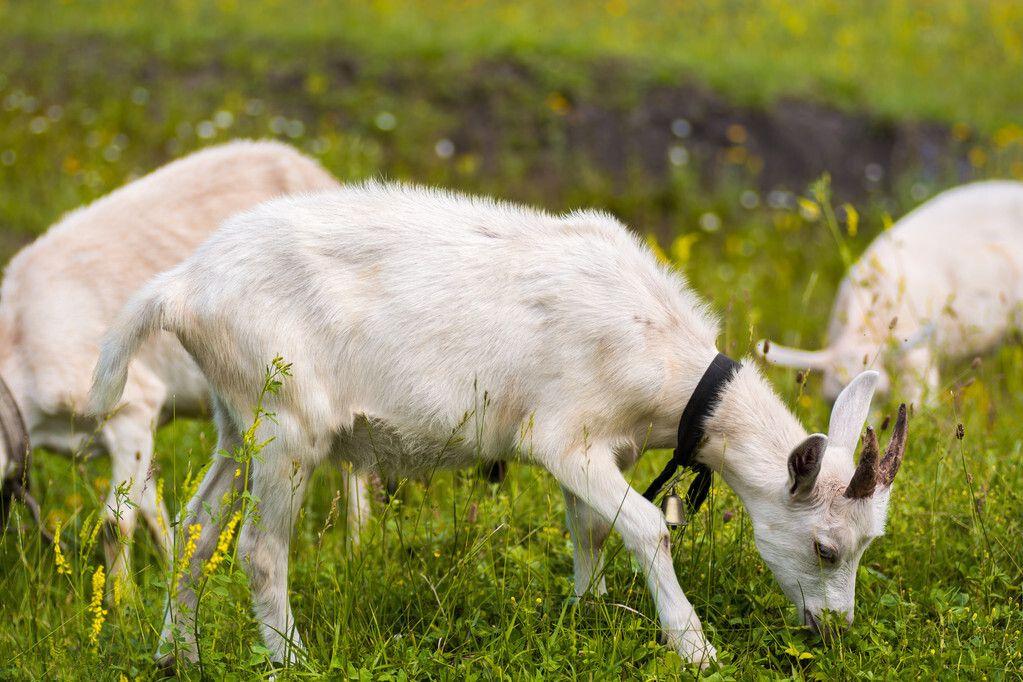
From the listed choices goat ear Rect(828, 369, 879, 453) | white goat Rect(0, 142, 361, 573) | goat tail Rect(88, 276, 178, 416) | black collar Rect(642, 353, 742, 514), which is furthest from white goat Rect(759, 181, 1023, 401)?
goat tail Rect(88, 276, 178, 416)

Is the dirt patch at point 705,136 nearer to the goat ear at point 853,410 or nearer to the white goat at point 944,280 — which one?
the white goat at point 944,280

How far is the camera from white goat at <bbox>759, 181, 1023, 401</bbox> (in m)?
6.00

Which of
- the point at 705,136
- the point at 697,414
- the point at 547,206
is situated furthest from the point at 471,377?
the point at 705,136

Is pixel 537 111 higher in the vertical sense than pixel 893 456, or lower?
lower

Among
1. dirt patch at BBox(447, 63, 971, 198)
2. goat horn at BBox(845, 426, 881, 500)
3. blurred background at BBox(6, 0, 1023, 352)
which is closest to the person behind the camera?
goat horn at BBox(845, 426, 881, 500)

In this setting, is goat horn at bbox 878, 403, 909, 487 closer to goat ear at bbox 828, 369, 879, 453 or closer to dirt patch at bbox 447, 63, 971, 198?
goat ear at bbox 828, 369, 879, 453

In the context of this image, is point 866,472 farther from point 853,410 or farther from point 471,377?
point 471,377

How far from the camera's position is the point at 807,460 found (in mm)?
3355

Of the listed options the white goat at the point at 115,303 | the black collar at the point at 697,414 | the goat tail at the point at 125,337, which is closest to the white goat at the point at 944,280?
the black collar at the point at 697,414

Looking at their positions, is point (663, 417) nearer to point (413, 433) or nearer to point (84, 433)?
point (413, 433)

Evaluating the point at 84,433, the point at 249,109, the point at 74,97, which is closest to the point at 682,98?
the point at 249,109

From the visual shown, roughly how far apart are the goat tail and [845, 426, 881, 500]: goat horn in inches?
85.0

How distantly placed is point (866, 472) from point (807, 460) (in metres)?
0.17

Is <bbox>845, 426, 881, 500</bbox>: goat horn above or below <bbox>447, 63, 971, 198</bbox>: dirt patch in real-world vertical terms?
above
